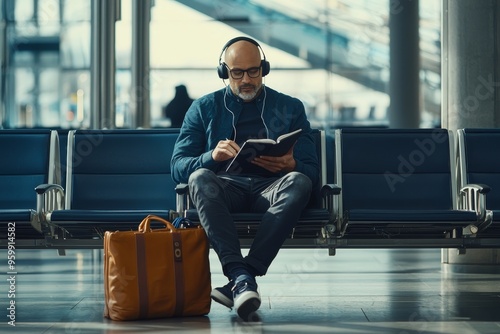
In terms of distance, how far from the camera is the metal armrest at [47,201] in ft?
17.8

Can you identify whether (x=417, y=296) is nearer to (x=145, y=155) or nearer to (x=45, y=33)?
(x=145, y=155)

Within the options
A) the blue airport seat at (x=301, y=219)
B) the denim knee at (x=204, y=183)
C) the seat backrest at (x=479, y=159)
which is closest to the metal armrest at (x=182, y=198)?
the blue airport seat at (x=301, y=219)

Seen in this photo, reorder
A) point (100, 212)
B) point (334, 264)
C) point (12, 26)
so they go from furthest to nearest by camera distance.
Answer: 1. point (12, 26)
2. point (334, 264)
3. point (100, 212)

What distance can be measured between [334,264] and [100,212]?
360 centimetres

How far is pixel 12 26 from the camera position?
17938 mm

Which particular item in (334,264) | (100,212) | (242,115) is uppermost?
(242,115)

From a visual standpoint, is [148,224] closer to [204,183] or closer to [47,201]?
[204,183]

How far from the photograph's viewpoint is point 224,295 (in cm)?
477

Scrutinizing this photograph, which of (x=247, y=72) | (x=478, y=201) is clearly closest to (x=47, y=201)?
(x=247, y=72)

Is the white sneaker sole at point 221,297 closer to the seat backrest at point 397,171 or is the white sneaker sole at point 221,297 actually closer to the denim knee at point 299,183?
the denim knee at point 299,183

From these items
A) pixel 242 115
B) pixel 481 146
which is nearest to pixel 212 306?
pixel 242 115

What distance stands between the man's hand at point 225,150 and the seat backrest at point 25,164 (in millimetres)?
1334

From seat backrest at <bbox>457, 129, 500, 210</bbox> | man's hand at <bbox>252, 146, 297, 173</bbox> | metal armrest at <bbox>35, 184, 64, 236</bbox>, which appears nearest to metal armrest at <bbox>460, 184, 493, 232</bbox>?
seat backrest at <bbox>457, 129, 500, 210</bbox>

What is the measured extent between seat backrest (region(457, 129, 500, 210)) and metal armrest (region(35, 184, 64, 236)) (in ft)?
7.71
